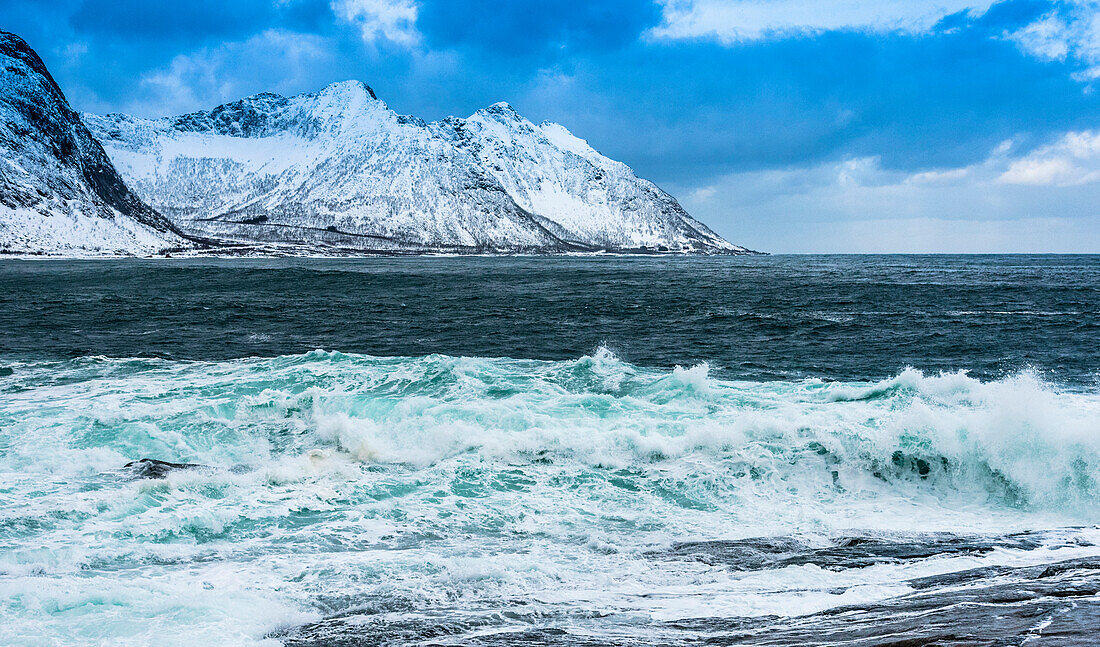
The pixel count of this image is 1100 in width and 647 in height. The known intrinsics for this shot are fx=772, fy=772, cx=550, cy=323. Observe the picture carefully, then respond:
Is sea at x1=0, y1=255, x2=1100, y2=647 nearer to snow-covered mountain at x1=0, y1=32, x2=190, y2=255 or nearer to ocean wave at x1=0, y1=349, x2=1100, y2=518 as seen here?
ocean wave at x1=0, y1=349, x2=1100, y2=518

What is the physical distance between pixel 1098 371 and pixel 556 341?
18371 mm

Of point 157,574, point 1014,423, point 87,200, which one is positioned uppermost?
point 87,200

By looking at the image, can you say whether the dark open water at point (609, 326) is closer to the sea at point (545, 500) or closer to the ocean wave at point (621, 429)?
the sea at point (545, 500)

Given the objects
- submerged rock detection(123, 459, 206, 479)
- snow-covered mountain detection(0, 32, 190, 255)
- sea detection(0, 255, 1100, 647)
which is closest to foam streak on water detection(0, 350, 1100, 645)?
sea detection(0, 255, 1100, 647)

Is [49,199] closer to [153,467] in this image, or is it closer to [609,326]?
[609,326]

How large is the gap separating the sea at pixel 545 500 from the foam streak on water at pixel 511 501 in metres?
0.06

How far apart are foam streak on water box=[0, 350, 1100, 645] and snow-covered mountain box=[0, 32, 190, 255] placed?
161703 mm

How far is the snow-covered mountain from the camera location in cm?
15875

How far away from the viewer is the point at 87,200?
596ft

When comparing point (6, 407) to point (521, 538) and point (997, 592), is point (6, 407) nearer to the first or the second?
point (521, 538)

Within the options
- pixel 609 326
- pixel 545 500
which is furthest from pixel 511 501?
pixel 609 326

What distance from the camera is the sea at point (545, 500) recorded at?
8.16 m

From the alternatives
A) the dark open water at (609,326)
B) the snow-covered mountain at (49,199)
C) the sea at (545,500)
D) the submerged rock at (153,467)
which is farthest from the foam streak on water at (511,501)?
the snow-covered mountain at (49,199)

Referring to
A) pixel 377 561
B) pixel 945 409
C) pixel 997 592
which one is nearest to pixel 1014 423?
pixel 945 409
